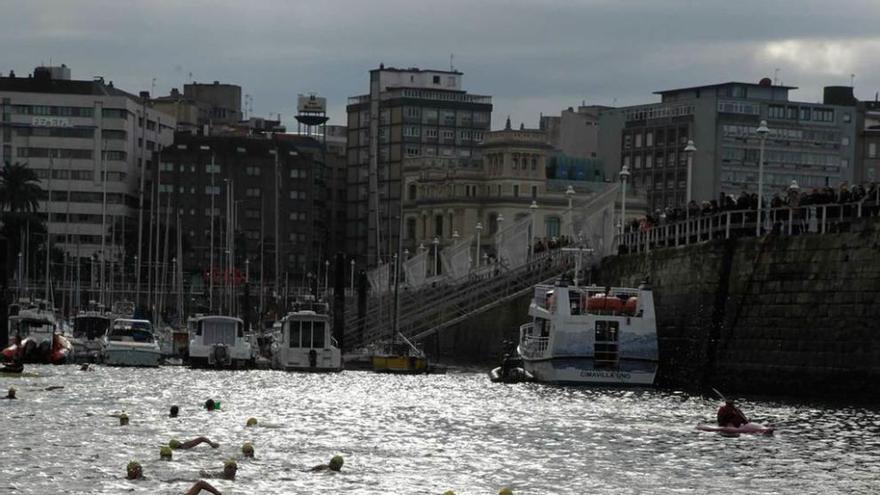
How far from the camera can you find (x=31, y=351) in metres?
109

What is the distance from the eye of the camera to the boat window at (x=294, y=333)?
108562 mm

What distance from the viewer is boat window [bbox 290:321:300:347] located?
10856 cm

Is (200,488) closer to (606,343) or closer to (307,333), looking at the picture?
(606,343)

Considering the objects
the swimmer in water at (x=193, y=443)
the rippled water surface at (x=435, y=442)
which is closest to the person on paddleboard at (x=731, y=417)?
the rippled water surface at (x=435, y=442)

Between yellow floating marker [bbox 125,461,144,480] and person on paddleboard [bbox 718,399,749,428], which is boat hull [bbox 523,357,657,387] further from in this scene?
yellow floating marker [bbox 125,461,144,480]

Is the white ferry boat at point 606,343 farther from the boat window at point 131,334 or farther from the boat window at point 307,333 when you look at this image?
the boat window at point 131,334

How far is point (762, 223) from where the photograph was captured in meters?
83.1

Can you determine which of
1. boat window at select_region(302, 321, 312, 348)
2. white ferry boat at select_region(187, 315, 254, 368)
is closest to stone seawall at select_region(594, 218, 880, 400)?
boat window at select_region(302, 321, 312, 348)

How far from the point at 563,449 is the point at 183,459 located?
10.9 m

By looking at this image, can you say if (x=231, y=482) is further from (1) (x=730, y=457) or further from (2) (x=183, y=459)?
(1) (x=730, y=457)

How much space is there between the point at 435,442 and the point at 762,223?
25.7 m

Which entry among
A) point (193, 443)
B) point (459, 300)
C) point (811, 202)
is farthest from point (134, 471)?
point (459, 300)

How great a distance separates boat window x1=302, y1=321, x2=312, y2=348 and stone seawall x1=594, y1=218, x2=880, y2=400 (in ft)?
75.6

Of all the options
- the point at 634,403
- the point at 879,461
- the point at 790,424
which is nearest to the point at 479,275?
the point at 634,403
